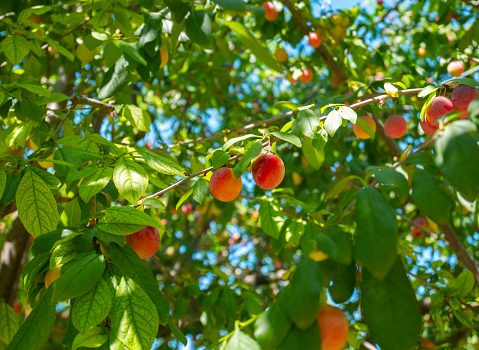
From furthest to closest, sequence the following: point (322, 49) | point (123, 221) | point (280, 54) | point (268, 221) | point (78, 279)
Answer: point (280, 54), point (322, 49), point (268, 221), point (123, 221), point (78, 279)

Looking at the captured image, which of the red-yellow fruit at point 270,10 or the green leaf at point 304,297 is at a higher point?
the green leaf at point 304,297

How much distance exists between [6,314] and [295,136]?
128 centimetres

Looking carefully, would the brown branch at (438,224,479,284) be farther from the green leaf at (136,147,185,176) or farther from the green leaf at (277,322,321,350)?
the green leaf at (277,322,321,350)

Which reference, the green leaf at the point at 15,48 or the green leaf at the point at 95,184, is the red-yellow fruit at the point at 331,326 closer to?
the green leaf at the point at 95,184

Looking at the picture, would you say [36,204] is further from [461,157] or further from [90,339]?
[461,157]

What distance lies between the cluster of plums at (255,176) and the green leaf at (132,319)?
0.48 metres

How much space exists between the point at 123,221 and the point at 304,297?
22.3 inches

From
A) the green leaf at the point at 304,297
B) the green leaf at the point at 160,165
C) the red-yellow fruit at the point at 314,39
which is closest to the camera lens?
the green leaf at the point at 304,297

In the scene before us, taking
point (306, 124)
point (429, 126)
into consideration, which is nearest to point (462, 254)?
point (429, 126)

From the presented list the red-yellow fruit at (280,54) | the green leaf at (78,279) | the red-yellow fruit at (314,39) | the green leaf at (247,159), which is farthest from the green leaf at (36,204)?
the red-yellow fruit at (280,54)

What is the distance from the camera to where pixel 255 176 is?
1501mm

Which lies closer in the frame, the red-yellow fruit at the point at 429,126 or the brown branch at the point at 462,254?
the red-yellow fruit at the point at 429,126

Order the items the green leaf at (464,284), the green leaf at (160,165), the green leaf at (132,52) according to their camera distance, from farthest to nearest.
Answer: the green leaf at (464,284) < the green leaf at (132,52) < the green leaf at (160,165)

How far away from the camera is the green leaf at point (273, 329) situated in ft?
2.29
